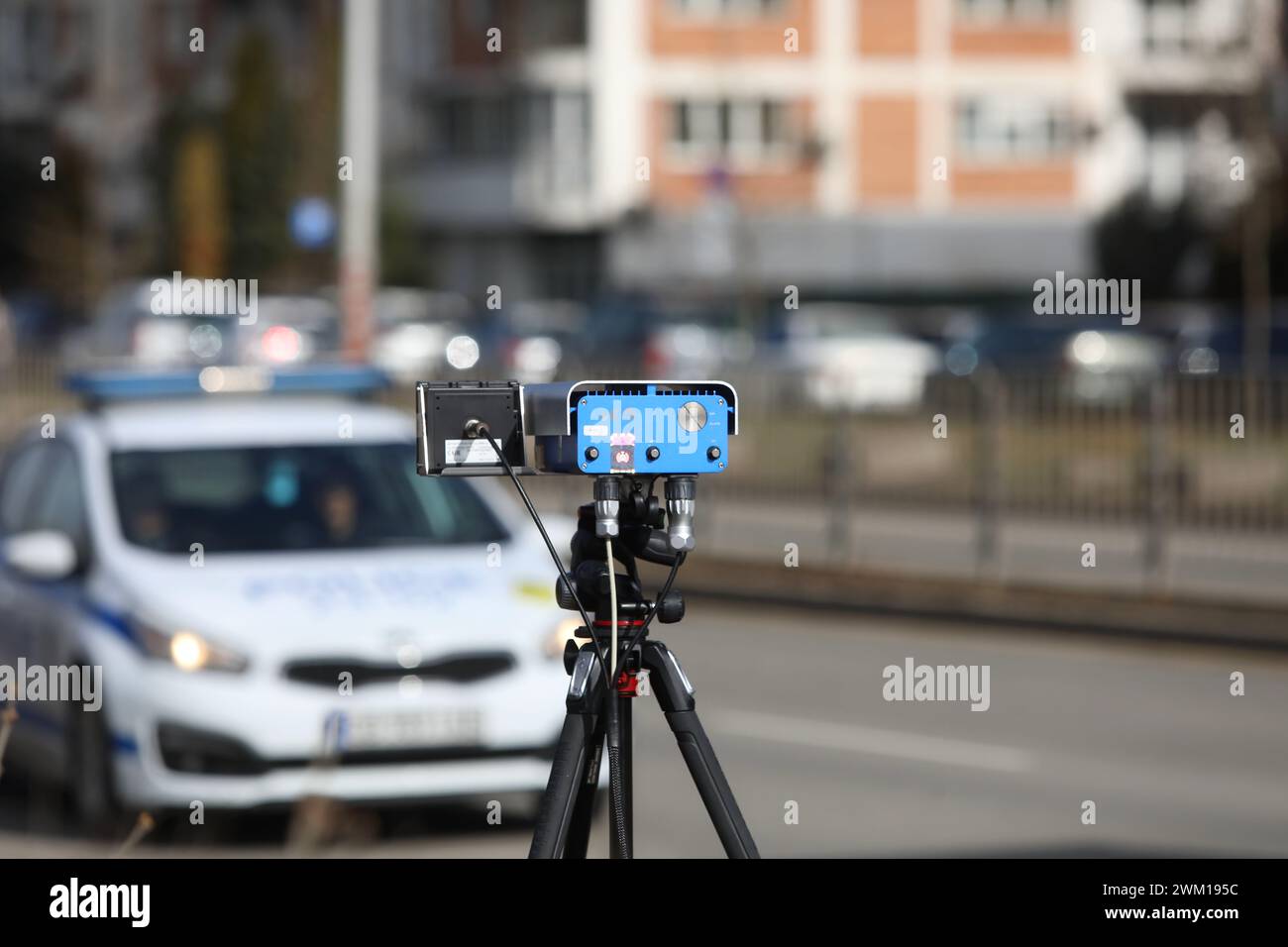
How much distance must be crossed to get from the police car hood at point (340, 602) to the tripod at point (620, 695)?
4.44 meters

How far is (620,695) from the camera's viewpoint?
325cm

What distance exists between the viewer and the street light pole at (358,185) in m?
21.9

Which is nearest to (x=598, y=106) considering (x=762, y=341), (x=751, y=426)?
(x=762, y=341)

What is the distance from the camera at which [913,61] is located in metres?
58.3

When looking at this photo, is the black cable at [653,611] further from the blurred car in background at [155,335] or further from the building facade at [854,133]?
the building facade at [854,133]

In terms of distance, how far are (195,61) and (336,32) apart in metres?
18.5

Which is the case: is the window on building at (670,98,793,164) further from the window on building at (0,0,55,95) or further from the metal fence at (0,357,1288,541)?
the metal fence at (0,357,1288,541)

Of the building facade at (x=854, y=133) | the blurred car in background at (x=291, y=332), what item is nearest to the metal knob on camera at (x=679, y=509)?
the blurred car in background at (x=291, y=332)

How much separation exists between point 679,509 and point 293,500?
19.0ft

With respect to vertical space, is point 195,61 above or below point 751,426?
above

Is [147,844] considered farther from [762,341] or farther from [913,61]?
[913,61]

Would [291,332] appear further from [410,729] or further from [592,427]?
[592,427]

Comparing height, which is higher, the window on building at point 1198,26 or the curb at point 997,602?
the window on building at point 1198,26
